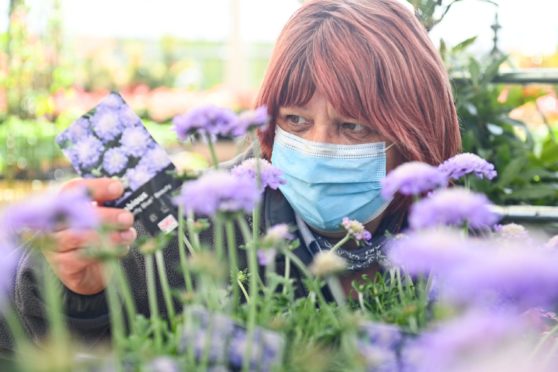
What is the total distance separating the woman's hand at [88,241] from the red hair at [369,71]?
1.89ft

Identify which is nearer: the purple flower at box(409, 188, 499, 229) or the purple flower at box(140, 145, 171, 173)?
the purple flower at box(409, 188, 499, 229)

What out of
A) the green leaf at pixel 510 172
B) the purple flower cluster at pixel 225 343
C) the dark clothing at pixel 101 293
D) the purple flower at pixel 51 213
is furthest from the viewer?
the green leaf at pixel 510 172

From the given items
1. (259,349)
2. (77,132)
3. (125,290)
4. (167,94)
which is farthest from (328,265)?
(167,94)

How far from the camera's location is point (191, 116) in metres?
0.99

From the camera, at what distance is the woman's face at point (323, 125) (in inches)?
66.5

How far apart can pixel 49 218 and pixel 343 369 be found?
0.36 meters

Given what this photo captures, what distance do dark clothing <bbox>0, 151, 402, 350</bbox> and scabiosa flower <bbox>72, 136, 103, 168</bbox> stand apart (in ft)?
1.42

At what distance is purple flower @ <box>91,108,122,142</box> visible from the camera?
3.66ft

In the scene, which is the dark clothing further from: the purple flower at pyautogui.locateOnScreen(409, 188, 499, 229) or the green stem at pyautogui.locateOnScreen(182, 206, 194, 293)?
the purple flower at pyautogui.locateOnScreen(409, 188, 499, 229)

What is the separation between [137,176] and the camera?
3.73ft

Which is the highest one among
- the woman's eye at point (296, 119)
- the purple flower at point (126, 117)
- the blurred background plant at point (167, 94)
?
the purple flower at point (126, 117)

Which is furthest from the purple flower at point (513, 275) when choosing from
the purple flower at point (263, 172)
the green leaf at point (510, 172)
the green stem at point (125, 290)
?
the green leaf at point (510, 172)

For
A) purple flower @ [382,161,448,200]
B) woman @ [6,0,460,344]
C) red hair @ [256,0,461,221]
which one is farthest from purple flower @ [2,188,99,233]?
red hair @ [256,0,461,221]

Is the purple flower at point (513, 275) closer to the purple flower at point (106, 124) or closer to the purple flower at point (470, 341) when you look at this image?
the purple flower at point (470, 341)
